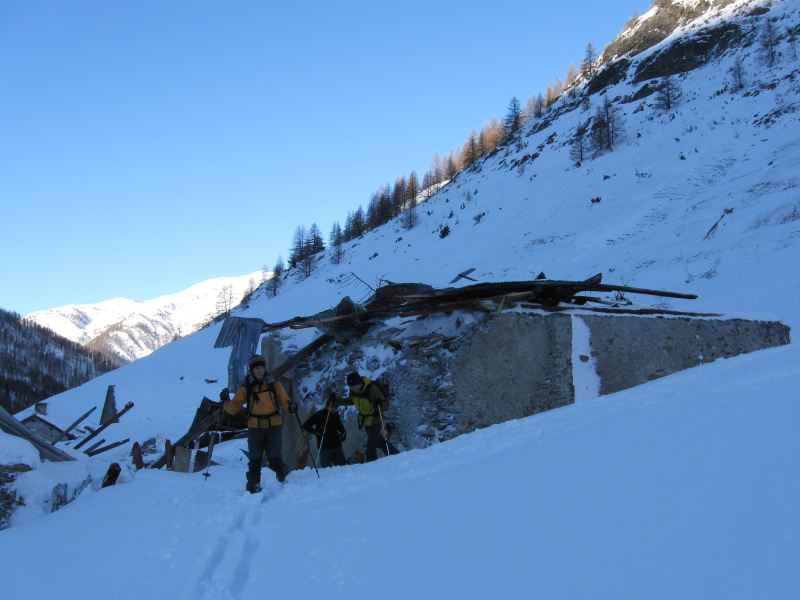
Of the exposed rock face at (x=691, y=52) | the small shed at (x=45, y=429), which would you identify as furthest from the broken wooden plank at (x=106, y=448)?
the exposed rock face at (x=691, y=52)

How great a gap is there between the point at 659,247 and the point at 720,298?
548cm

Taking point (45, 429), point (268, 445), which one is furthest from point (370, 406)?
point (45, 429)

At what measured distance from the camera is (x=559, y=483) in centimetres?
320

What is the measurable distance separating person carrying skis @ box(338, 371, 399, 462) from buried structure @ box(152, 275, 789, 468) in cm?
47

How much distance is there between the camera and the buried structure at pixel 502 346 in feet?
24.8

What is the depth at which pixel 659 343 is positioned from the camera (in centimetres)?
834

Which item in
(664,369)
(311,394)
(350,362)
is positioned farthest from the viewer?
(311,394)

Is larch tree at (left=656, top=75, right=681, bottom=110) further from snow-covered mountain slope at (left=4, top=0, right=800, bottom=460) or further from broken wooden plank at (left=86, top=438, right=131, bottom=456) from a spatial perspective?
broken wooden plank at (left=86, top=438, right=131, bottom=456)

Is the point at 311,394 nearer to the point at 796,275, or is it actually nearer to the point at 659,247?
the point at 796,275

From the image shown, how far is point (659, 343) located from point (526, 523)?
6.34 metres

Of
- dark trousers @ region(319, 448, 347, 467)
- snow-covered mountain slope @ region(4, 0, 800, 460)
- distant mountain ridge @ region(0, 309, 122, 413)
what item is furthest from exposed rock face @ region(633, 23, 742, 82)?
distant mountain ridge @ region(0, 309, 122, 413)

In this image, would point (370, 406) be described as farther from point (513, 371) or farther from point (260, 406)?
point (513, 371)

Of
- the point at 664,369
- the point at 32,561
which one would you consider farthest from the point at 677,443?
the point at 664,369

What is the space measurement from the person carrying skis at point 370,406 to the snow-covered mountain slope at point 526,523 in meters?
1.71
